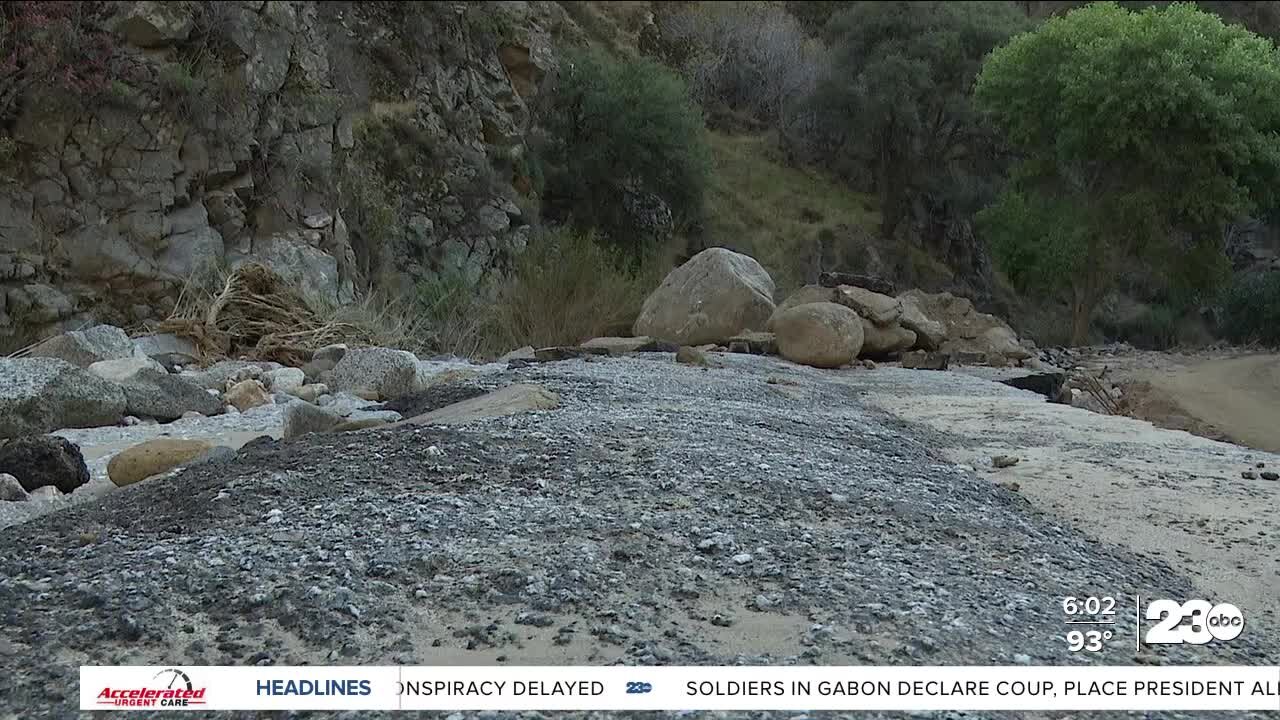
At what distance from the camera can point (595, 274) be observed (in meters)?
9.26

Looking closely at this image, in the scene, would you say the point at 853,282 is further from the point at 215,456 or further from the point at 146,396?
the point at 215,456

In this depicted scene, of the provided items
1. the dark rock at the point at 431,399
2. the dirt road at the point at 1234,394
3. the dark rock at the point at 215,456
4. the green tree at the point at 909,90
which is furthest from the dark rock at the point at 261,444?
the green tree at the point at 909,90

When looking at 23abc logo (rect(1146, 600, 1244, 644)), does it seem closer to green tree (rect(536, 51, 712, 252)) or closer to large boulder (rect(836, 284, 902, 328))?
large boulder (rect(836, 284, 902, 328))

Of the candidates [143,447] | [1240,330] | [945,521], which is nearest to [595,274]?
[143,447]

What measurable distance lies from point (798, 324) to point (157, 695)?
23.1 feet

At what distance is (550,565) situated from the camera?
195 centimetres

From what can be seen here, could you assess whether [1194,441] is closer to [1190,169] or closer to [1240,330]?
[1190,169]

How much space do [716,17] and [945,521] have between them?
28237 mm

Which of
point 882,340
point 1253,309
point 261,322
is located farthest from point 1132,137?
point 261,322

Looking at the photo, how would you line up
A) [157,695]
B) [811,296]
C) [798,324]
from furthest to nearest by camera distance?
1. [811,296]
2. [798,324]
3. [157,695]

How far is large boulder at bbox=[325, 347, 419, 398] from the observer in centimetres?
505

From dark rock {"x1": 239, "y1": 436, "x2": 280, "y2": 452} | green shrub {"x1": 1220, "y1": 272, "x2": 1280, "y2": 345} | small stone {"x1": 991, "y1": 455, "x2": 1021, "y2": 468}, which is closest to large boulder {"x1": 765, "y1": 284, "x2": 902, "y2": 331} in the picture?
small stone {"x1": 991, "y1": 455, "x2": 1021, "y2": 468}

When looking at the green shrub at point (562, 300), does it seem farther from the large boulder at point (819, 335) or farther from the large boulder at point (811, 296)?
the large boulder at point (819, 335)

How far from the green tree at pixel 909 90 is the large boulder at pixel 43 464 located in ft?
68.6
